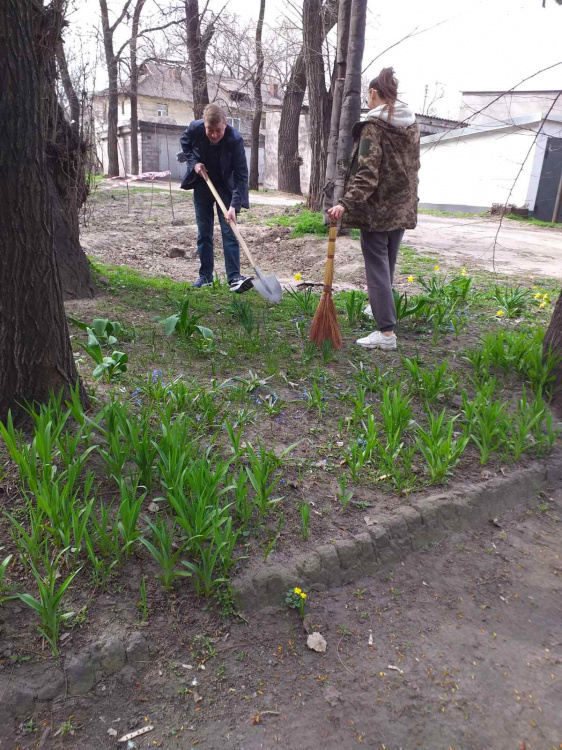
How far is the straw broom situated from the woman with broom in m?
0.22

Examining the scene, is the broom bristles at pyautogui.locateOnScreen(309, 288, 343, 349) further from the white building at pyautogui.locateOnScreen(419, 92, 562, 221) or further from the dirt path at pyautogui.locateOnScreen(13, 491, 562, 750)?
the white building at pyautogui.locateOnScreen(419, 92, 562, 221)

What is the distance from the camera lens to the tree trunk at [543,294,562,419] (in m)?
3.60

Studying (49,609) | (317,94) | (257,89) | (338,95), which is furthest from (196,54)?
(49,609)

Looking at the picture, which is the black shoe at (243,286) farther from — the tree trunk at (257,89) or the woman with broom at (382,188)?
the tree trunk at (257,89)

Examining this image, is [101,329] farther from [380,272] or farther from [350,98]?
[350,98]

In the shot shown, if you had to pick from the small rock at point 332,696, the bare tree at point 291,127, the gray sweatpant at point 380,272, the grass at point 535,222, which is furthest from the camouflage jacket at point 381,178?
the grass at point 535,222

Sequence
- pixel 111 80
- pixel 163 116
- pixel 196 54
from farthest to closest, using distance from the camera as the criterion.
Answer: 1. pixel 163 116
2. pixel 111 80
3. pixel 196 54

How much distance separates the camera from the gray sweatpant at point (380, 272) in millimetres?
4070

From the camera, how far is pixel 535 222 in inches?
682

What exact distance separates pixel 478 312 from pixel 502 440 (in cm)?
248

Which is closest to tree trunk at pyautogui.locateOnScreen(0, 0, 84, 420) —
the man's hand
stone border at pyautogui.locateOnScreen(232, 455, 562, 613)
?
stone border at pyautogui.locateOnScreen(232, 455, 562, 613)

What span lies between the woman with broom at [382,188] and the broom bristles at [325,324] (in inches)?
10.6

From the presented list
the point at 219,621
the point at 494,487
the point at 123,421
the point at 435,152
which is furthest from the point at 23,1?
the point at 435,152

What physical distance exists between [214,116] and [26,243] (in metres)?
3.21
